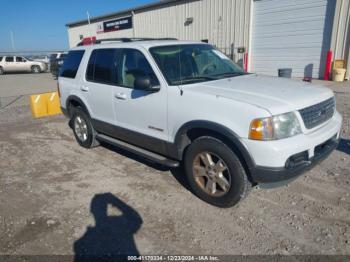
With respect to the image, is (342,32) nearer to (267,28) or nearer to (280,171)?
(267,28)

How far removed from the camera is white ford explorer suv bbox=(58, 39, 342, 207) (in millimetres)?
2971

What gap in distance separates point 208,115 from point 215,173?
70cm

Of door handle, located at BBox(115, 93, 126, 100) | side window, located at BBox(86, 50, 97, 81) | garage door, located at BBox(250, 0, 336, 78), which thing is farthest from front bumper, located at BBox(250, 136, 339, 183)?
garage door, located at BBox(250, 0, 336, 78)

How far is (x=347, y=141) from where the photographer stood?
5426 millimetres

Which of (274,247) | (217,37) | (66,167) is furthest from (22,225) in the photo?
(217,37)

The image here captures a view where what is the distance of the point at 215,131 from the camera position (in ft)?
10.8

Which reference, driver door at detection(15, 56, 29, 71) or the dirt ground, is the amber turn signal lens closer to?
the dirt ground

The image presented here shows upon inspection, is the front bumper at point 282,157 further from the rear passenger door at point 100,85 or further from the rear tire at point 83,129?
the rear tire at point 83,129

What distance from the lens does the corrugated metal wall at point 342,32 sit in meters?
12.1

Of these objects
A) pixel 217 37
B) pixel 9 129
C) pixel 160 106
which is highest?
pixel 217 37

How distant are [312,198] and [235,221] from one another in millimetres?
1107

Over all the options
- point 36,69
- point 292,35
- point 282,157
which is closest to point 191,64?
point 282,157

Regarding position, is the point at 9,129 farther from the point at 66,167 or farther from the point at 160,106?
the point at 160,106

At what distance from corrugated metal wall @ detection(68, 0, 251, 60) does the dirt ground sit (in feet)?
41.3
